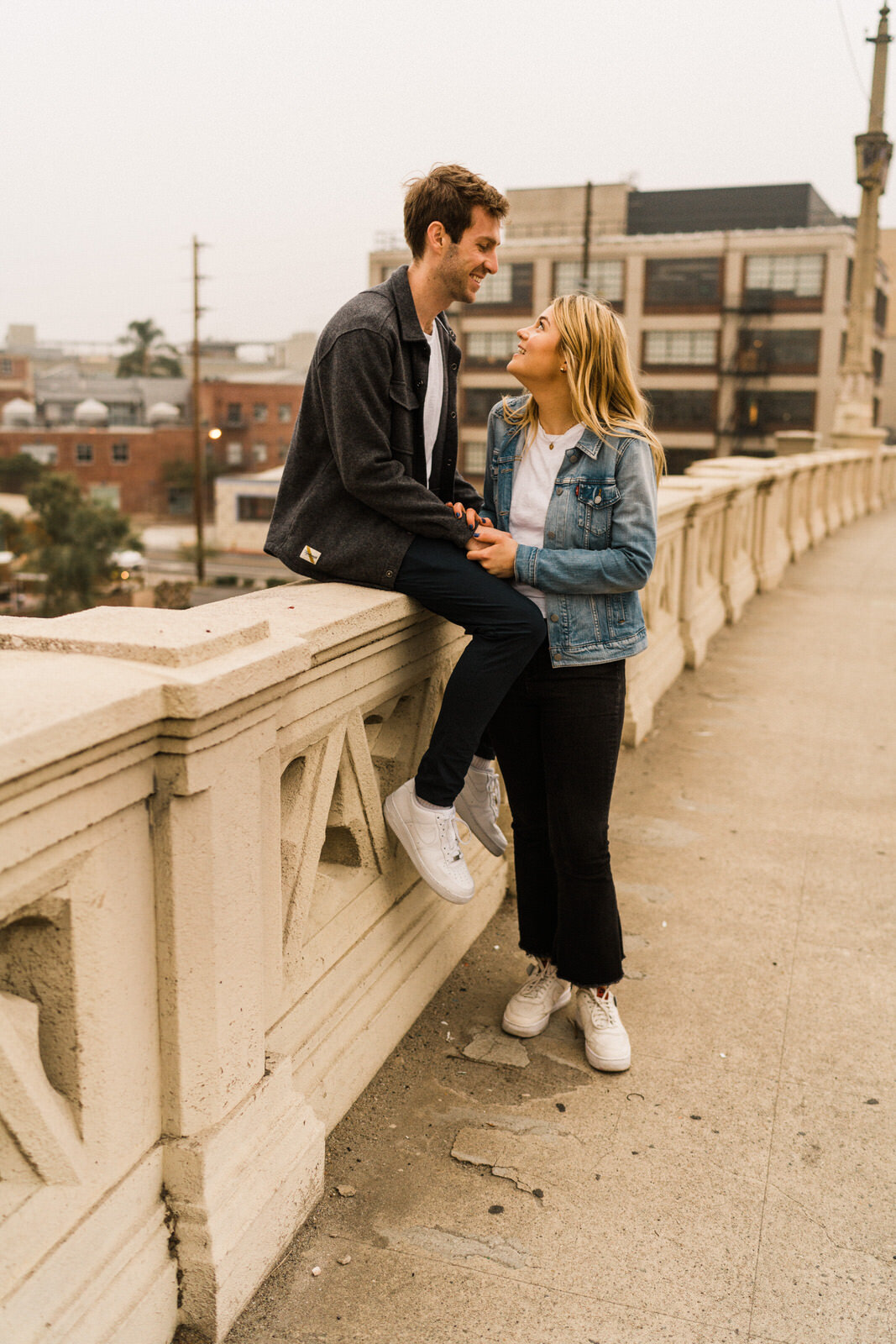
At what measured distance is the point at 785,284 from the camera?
62031 millimetres

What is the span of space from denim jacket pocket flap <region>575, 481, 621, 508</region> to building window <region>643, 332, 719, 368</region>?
62.6 meters

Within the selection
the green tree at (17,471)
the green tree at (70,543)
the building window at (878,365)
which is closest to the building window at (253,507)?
the green tree at (70,543)

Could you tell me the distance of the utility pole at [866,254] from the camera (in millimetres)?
25531

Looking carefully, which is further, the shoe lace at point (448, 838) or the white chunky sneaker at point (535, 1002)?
the white chunky sneaker at point (535, 1002)

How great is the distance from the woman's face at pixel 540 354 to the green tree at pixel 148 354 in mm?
117206

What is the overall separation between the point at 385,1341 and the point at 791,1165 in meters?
1.14

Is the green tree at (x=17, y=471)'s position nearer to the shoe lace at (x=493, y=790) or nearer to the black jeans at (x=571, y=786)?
the shoe lace at (x=493, y=790)

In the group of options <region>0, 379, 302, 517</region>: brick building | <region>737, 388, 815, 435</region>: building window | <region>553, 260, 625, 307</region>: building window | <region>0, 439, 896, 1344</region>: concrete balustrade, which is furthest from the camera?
<region>0, 379, 302, 517</region>: brick building

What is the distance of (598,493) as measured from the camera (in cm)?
319

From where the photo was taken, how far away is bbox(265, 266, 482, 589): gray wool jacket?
299cm

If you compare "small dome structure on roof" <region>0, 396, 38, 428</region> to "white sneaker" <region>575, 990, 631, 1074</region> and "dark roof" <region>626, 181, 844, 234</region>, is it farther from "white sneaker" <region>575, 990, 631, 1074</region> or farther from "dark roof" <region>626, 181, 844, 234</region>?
"white sneaker" <region>575, 990, 631, 1074</region>

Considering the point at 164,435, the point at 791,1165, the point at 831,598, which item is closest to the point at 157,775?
the point at 791,1165

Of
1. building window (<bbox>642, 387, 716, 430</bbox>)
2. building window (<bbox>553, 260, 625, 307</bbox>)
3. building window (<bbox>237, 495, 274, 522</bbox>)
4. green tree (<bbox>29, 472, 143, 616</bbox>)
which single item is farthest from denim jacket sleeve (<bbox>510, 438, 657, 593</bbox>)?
building window (<bbox>553, 260, 625, 307</bbox>)

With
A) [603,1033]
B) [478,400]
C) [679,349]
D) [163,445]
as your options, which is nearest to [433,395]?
[603,1033]
